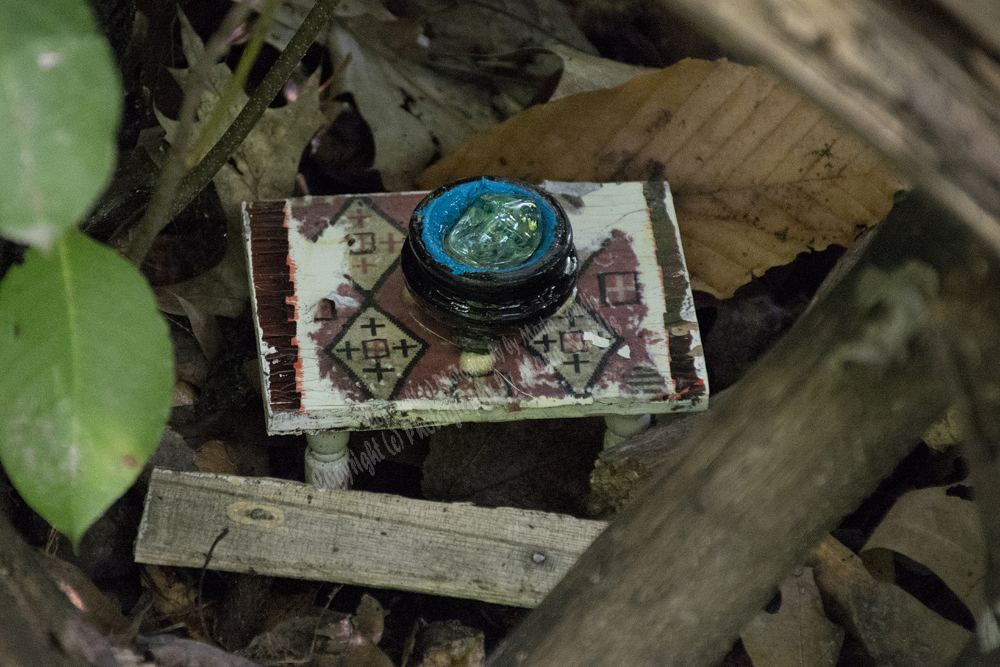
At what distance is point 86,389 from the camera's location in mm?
557

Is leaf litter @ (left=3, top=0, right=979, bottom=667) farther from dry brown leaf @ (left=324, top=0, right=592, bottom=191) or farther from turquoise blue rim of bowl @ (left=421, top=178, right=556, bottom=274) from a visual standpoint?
turquoise blue rim of bowl @ (left=421, top=178, right=556, bottom=274)

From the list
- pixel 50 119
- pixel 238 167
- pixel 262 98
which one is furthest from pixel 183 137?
pixel 238 167

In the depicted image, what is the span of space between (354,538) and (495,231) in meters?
0.48

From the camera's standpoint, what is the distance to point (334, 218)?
53.1 inches

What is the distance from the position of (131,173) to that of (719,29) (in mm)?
1162

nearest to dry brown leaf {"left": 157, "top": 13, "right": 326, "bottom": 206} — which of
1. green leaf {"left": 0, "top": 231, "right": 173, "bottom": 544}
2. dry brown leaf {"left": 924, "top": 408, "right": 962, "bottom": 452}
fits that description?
green leaf {"left": 0, "top": 231, "right": 173, "bottom": 544}

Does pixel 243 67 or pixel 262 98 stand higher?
pixel 243 67

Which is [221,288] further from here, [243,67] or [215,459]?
[243,67]

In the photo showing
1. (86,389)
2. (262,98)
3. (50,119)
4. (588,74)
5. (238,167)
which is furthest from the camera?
(588,74)

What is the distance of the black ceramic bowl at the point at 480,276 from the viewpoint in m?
1.12

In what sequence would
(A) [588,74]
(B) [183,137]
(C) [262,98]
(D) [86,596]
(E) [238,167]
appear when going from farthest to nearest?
(A) [588,74] → (E) [238,167] → (D) [86,596] → (C) [262,98] → (B) [183,137]

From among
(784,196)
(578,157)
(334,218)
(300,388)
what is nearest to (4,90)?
(300,388)

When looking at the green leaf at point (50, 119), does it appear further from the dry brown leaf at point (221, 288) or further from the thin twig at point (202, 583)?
the dry brown leaf at point (221, 288)

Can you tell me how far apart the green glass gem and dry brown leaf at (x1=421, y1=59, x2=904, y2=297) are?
0.34 metres
